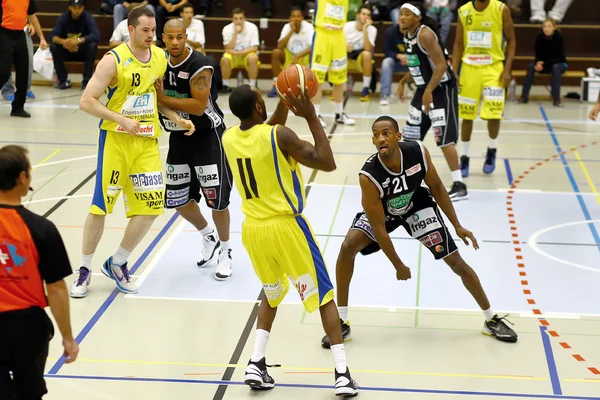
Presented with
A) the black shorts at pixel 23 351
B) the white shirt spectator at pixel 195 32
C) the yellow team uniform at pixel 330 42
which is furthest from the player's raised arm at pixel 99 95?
the white shirt spectator at pixel 195 32

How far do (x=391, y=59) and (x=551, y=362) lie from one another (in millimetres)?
10134

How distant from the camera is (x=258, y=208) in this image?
5.16 metres

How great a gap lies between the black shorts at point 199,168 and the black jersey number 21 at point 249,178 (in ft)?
6.29

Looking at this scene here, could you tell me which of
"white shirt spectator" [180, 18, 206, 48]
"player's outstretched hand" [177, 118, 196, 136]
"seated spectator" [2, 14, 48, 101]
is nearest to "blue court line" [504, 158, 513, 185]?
"player's outstretched hand" [177, 118, 196, 136]

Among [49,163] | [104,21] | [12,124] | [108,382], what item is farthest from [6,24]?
[108,382]

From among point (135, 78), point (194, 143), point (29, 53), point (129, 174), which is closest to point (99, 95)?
point (135, 78)

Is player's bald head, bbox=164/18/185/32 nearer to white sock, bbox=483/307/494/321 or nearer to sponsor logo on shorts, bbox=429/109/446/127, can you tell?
white sock, bbox=483/307/494/321

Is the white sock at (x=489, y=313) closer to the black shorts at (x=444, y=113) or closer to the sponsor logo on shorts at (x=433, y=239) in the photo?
the sponsor logo on shorts at (x=433, y=239)

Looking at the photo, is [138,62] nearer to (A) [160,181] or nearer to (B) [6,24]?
(A) [160,181]

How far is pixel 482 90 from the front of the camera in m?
10.1

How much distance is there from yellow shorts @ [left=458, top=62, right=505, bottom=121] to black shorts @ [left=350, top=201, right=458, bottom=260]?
14.2 feet

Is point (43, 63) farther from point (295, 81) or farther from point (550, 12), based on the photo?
point (295, 81)

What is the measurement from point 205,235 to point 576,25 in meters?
11.9

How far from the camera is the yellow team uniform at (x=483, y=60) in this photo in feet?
32.2
